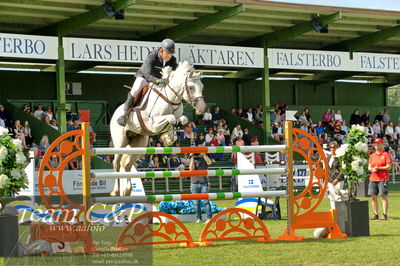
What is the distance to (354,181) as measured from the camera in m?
11.2

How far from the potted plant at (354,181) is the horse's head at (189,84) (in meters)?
2.26

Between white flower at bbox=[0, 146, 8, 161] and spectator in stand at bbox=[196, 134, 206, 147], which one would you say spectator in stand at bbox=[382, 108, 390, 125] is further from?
white flower at bbox=[0, 146, 8, 161]

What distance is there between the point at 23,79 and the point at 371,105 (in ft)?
58.7

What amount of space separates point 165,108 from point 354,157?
2.73m

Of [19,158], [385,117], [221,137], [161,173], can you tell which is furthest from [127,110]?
[385,117]

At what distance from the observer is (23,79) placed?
2819cm

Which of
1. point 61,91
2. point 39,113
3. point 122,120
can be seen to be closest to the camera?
point 122,120

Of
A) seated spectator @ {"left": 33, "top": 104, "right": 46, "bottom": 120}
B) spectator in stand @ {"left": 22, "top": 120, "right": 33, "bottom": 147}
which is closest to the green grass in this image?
spectator in stand @ {"left": 22, "top": 120, "right": 33, "bottom": 147}

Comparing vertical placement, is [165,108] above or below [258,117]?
below

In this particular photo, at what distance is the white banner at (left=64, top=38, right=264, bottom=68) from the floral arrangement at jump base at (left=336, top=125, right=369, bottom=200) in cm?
1367

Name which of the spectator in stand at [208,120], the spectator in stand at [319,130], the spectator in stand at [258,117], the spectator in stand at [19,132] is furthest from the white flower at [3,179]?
the spectator in stand at [319,130]

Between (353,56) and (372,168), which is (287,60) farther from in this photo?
(372,168)

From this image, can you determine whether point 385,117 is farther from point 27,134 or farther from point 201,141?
point 27,134

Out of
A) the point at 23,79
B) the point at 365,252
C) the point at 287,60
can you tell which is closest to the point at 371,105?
the point at 287,60
